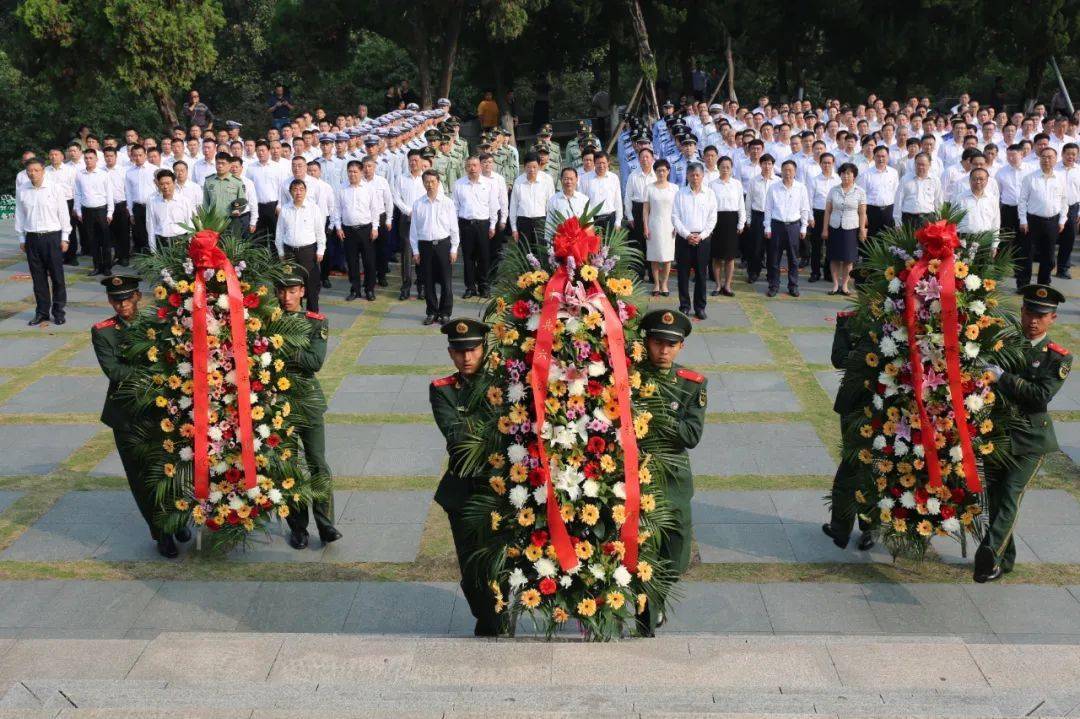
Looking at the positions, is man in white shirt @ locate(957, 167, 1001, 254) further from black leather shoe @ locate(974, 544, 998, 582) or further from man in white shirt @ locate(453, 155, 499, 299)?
black leather shoe @ locate(974, 544, 998, 582)

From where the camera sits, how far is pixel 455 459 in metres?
5.29

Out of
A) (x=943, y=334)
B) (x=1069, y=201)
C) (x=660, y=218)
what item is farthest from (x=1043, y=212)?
A: (x=943, y=334)

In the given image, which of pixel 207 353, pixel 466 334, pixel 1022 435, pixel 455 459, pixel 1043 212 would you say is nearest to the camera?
pixel 455 459

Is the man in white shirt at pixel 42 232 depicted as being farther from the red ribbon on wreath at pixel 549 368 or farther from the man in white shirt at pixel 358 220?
→ the red ribbon on wreath at pixel 549 368

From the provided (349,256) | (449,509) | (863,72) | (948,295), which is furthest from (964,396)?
(863,72)

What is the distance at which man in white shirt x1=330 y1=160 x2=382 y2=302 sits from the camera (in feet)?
44.7

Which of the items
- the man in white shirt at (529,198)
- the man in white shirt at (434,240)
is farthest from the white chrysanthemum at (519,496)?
the man in white shirt at (529,198)

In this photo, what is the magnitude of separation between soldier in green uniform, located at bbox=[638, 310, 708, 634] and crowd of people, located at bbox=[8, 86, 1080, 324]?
17.7 ft

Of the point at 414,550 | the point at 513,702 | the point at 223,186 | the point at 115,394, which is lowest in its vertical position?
the point at 414,550

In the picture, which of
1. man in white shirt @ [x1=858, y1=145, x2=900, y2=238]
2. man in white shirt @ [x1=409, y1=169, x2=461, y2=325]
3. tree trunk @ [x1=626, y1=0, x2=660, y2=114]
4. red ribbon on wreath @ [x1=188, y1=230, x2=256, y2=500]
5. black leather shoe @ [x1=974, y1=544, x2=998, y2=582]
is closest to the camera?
black leather shoe @ [x1=974, y1=544, x2=998, y2=582]

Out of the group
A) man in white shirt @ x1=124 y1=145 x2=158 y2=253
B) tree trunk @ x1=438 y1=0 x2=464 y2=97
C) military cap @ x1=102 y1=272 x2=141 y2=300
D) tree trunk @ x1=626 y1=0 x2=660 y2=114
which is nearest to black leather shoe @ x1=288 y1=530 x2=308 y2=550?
military cap @ x1=102 y1=272 x2=141 y2=300

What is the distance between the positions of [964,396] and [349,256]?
9.03 metres

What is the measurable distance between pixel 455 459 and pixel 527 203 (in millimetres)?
8416

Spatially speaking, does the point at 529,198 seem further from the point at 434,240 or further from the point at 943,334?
the point at 943,334
